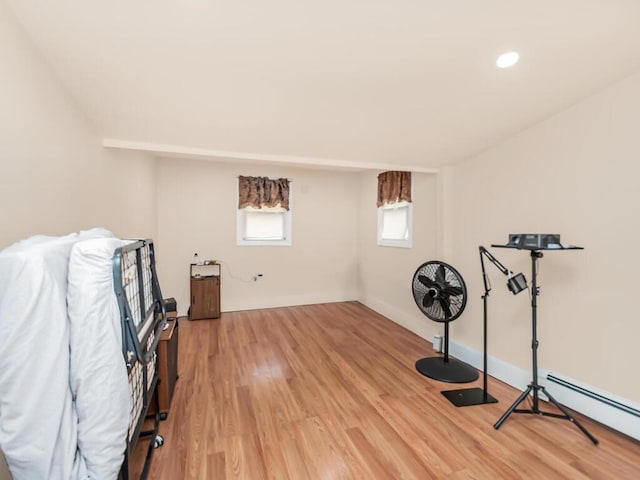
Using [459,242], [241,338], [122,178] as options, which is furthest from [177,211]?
[459,242]

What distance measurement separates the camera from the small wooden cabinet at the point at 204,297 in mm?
4316

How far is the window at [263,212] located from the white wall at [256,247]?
0.39 feet

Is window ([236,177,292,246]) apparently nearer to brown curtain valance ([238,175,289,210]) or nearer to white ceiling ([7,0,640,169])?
brown curtain valance ([238,175,289,210])

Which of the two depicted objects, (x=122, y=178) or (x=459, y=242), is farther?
(x=459, y=242)

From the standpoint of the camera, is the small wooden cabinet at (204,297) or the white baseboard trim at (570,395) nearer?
the white baseboard trim at (570,395)

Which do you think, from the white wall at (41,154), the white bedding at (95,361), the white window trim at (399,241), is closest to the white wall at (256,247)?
the white window trim at (399,241)

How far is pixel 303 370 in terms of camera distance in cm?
283

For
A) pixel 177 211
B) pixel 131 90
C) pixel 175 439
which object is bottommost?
pixel 175 439

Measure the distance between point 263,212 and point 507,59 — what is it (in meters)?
3.83

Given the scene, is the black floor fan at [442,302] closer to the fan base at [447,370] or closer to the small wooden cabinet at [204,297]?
the fan base at [447,370]

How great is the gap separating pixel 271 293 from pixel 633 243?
4.28 m

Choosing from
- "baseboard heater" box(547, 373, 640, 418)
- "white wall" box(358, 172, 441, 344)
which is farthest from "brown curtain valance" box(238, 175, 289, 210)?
"baseboard heater" box(547, 373, 640, 418)

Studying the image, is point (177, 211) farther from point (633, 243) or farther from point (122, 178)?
point (633, 243)

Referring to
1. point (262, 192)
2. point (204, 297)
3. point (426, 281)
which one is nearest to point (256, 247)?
point (262, 192)
